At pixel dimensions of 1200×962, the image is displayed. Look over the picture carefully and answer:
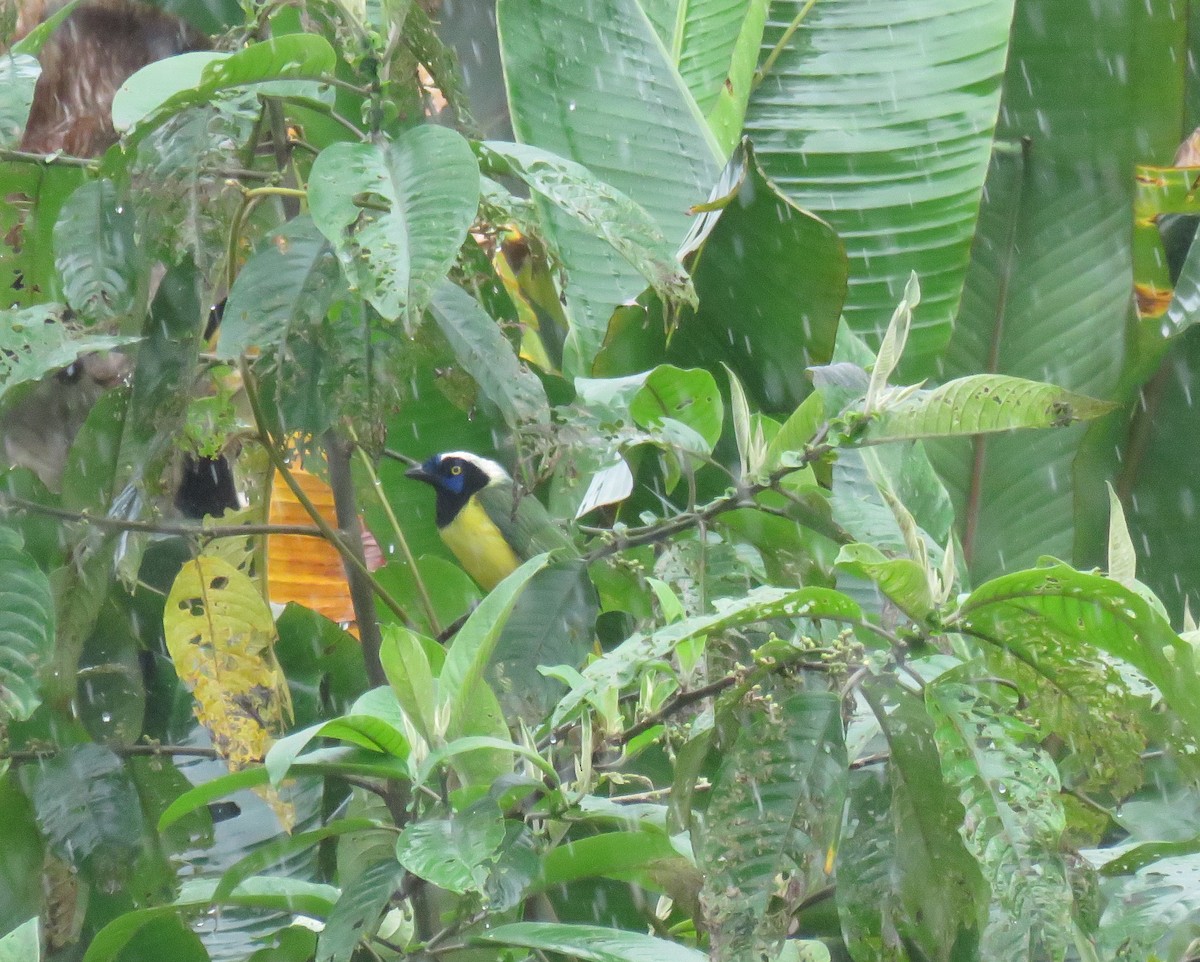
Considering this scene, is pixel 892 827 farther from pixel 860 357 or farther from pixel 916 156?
pixel 916 156

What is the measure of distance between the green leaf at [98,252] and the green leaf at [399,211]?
0.32 metres

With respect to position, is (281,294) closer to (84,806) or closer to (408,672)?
(408,672)

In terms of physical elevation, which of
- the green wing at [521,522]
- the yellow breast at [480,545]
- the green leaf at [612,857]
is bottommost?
the yellow breast at [480,545]

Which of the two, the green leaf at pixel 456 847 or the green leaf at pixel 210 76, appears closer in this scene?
the green leaf at pixel 456 847

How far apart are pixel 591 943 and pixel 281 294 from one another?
0.64 meters

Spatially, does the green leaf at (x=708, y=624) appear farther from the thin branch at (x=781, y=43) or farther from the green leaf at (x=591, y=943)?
the thin branch at (x=781, y=43)

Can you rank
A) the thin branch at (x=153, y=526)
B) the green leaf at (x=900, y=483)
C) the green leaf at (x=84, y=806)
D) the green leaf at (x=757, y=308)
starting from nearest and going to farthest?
the thin branch at (x=153, y=526) → the green leaf at (x=84, y=806) → the green leaf at (x=900, y=483) → the green leaf at (x=757, y=308)

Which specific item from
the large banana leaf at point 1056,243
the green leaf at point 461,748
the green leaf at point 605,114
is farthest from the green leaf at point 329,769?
the large banana leaf at point 1056,243

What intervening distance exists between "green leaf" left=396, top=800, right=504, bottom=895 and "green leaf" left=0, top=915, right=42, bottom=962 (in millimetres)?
283

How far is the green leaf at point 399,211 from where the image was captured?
949 mm

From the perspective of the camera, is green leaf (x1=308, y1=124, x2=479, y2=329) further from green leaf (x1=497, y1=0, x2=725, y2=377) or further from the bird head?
the bird head

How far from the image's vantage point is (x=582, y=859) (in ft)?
4.02

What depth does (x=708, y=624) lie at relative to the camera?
3.03 ft

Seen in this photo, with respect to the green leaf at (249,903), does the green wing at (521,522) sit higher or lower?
lower
